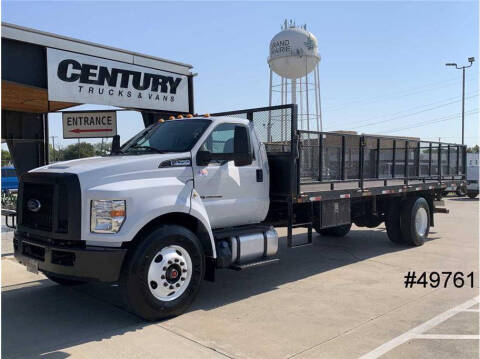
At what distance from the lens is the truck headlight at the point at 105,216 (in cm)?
467

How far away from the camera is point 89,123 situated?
408 inches

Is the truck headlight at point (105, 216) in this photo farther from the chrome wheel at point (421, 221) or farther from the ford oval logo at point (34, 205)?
the chrome wheel at point (421, 221)

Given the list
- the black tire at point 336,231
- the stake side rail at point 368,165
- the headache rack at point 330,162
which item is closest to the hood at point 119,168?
the headache rack at point 330,162

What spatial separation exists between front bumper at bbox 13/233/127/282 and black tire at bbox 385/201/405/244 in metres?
6.63

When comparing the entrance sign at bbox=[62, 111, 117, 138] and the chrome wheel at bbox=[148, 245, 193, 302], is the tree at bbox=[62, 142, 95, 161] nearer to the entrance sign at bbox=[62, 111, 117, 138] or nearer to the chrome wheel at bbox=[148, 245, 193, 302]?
the entrance sign at bbox=[62, 111, 117, 138]

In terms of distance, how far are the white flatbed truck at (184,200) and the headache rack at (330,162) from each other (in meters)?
0.02

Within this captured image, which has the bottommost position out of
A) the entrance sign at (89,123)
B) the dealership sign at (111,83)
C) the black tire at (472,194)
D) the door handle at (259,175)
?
the black tire at (472,194)

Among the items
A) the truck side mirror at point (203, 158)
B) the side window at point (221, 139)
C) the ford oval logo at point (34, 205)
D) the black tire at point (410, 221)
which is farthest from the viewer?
the black tire at point (410, 221)

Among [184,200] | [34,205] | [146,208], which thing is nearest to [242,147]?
[184,200]

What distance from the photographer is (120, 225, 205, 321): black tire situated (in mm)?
4742

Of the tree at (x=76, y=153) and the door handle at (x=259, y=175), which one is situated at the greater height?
the tree at (x=76, y=153)

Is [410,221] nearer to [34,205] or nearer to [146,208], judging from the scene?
[146,208]

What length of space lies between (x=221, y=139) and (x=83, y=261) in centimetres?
241

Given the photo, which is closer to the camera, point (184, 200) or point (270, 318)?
point (270, 318)
